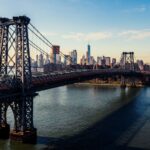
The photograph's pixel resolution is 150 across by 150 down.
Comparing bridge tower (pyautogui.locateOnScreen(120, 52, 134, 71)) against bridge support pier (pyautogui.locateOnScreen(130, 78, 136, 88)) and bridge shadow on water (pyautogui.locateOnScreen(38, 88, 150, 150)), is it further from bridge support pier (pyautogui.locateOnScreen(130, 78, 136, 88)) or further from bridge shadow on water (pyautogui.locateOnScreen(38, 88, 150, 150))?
bridge shadow on water (pyautogui.locateOnScreen(38, 88, 150, 150))

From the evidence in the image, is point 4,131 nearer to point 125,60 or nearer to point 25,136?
point 25,136

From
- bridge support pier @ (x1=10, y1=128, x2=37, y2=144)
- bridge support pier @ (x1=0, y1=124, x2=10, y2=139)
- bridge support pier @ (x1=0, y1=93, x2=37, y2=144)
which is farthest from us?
bridge support pier @ (x1=0, y1=124, x2=10, y2=139)

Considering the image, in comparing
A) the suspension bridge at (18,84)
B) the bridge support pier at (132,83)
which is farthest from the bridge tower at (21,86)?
the bridge support pier at (132,83)

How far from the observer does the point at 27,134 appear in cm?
3969

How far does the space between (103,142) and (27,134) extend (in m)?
8.93

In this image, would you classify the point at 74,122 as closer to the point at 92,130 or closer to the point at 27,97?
the point at 92,130

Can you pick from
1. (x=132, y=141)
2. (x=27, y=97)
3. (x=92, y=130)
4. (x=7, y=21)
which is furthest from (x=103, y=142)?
(x=7, y=21)

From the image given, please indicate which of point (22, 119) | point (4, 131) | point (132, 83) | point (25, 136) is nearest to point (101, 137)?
point (25, 136)

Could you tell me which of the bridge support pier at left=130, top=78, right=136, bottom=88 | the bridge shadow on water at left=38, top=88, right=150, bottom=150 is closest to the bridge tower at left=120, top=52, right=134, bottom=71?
the bridge support pier at left=130, top=78, right=136, bottom=88

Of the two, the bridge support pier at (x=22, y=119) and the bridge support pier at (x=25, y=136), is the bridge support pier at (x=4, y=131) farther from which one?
the bridge support pier at (x=25, y=136)

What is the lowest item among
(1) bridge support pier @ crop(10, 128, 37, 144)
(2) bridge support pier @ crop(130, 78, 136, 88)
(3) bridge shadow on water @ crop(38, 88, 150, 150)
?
(3) bridge shadow on water @ crop(38, 88, 150, 150)

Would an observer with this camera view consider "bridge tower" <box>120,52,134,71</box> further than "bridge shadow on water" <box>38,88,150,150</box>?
Yes

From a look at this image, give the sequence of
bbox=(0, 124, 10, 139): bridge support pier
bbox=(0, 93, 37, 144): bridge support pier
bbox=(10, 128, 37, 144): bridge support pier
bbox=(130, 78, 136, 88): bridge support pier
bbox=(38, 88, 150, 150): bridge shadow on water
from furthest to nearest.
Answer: bbox=(130, 78, 136, 88): bridge support pier → bbox=(0, 124, 10, 139): bridge support pier → bbox=(0, 93, 37, 144): bridge support pier → bbox=(10, 128, 37, 144): bridge support pier → bbox=(38, 88, 150, 150): bridge shadow on water

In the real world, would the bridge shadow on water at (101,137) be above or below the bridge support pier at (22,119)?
below
